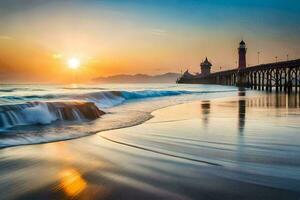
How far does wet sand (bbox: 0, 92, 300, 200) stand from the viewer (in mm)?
3842

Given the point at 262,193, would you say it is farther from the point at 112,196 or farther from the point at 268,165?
the point at 112,196

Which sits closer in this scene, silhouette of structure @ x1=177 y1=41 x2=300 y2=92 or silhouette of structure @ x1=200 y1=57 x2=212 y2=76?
silhouette of structure @ x1=177 y1=41 x2=300 y2=92

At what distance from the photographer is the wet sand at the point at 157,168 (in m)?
3.84

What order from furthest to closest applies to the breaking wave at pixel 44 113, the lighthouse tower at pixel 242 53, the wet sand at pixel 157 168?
the lighthouse tower at pixel 242 53 < the breaking wave at pixel 44 113 < the wet sand at pixel 157 168

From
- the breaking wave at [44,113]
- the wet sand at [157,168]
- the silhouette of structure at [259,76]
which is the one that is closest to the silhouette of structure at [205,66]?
the silhouette of structure at [259,76]

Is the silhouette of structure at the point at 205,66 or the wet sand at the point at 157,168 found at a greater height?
the silhouette of structure at the point at 205,66

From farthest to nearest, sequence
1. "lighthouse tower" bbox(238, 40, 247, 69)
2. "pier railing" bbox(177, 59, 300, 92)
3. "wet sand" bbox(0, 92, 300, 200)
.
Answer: "lighthouse tower" bbox(238, 40, 247, 69), "pier railing" bbox(177, 59, 300, 92), "wet sand" bbox(0, 92, 300, 200)

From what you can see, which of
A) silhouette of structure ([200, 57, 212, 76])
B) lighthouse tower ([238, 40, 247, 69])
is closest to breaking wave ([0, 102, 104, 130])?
lighthouse tower ([238, 40, 247, 69])

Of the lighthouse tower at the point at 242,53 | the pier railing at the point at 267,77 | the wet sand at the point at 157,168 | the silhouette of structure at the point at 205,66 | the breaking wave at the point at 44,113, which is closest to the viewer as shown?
the wet sand at the point at 157,168

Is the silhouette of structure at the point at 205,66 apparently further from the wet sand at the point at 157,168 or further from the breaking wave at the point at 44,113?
the wet sand at the point at 157,168

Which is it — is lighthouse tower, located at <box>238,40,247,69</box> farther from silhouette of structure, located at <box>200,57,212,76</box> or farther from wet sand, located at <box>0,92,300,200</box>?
wet sand, located at <box>0,92,300,200</box>

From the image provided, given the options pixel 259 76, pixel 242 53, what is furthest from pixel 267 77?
pixel 242 53

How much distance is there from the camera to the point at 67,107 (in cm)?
1300

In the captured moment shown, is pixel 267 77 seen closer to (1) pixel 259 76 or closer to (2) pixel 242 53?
(1) pixel 259 76
